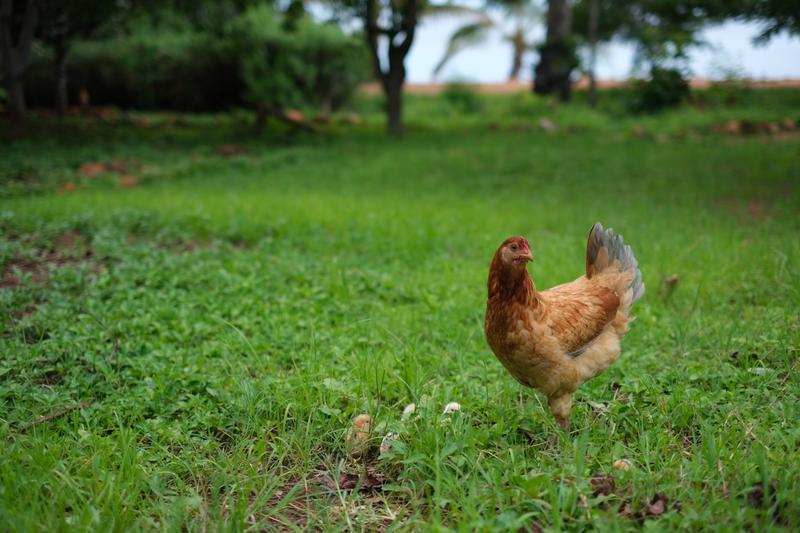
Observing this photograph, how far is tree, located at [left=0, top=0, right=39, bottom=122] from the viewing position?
12133mm

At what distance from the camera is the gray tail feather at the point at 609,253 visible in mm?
3594

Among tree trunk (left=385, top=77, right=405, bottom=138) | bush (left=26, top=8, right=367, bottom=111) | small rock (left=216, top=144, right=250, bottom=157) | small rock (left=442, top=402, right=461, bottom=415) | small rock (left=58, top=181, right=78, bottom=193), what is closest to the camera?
small rock (left=442, top=402, right=461, bottom=415)

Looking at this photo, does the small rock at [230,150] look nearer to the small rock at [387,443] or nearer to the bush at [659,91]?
the bush at [659,91]

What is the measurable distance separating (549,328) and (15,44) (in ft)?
45.6

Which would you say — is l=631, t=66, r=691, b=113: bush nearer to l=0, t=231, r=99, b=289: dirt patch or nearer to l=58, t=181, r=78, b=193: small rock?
l=0, t=231, r=99, b=289: dirt patch

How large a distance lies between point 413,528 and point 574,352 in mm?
1216

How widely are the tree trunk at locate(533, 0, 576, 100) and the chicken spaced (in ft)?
54.4

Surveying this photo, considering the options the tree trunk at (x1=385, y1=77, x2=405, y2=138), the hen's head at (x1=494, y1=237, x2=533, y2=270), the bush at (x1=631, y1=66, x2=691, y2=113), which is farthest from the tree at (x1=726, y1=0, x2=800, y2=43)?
the tree trunk at (x1=385, y1=77, x2=405, y2=138)

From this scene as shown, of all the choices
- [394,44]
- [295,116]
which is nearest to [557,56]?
[394,44]

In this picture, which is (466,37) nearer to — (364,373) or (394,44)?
(394,44)

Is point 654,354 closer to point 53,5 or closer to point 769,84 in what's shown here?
point 53,5

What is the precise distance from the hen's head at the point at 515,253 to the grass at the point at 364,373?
80 cm

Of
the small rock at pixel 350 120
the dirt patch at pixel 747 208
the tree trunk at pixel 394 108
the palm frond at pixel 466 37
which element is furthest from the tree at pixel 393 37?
the dirt patch at pixel 747 208

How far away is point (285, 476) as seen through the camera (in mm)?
2912
